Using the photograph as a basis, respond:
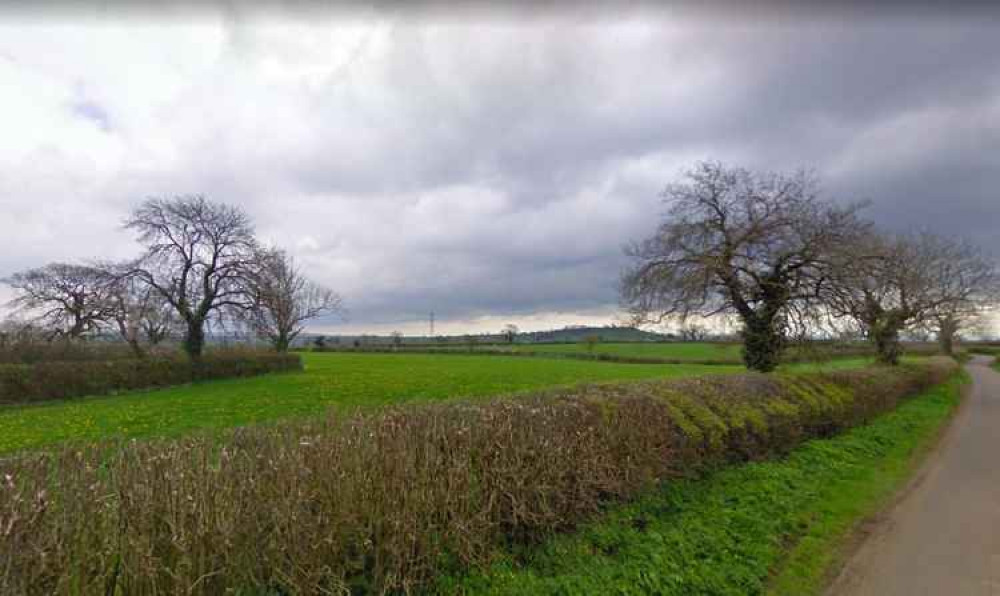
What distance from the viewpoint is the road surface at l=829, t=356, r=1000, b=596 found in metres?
3.41

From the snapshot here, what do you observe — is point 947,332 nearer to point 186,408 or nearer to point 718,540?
point 718,540

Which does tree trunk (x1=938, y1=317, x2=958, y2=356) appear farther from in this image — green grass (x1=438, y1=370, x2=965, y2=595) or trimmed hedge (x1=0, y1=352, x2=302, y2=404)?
trimmed hedge (x1=0, y1=352, x2=302, y2=404)

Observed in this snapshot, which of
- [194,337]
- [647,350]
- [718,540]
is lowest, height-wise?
[647,350]

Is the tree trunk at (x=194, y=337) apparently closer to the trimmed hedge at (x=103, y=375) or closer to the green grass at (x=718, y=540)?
the trimmed hedge at (x=103, y=375)

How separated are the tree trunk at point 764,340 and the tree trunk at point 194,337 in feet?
101

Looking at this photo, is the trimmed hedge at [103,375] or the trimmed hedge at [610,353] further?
the trimmed hedge at [103,375]

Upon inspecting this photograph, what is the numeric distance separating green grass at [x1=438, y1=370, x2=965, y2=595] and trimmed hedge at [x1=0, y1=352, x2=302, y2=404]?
25.7m

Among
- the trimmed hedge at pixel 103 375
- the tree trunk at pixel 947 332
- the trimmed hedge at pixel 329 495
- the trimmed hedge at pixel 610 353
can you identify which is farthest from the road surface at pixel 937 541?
the trimmed hedge at pixel 103 375

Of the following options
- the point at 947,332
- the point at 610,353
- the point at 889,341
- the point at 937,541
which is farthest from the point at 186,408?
the point at 947,332

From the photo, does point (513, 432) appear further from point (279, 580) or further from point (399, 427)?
point (279, 580)

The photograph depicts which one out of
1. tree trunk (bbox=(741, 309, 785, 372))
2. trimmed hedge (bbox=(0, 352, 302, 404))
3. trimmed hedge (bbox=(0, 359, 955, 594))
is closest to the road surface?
trimmed hedge (bbox=(0, 359, 955, 594))

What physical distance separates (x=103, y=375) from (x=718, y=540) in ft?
91.6

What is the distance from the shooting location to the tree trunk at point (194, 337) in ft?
84.9

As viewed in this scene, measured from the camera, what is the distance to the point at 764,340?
43.0ft
